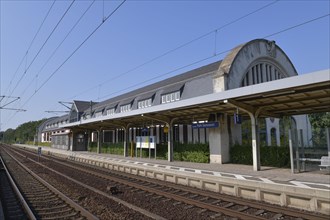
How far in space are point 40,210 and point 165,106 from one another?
10.1 m

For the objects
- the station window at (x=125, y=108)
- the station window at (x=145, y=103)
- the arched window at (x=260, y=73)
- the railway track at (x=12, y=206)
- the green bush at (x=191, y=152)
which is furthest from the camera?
the station window at (x=125, y=108)

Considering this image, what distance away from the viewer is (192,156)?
21031mm

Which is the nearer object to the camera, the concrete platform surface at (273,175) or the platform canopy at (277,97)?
the platform canopy at (277,97)

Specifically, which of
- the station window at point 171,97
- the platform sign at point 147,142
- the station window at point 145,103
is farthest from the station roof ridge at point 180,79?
the platform sign at point 147,142

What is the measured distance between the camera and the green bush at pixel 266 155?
54.2 ft

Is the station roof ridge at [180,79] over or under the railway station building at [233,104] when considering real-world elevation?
over

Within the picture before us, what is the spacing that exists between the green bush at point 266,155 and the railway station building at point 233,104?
708 millimetres

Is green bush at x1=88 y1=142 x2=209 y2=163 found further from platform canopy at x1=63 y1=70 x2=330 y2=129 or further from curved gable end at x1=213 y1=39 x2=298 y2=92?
curved gable end at x1=213 y1=39 x2=298 y2=92

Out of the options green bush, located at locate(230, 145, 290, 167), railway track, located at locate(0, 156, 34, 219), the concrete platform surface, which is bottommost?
railway track, located at locate(0, 156, 34, 219)

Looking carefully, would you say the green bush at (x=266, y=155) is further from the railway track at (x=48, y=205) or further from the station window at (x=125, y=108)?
the station window at (x=125, y=108)

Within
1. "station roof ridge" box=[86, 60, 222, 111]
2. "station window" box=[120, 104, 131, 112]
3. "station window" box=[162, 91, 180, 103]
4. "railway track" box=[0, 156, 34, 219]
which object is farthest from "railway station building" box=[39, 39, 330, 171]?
"railway track" box=[0, 156, 34, 219]

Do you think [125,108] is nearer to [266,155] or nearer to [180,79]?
[180,79]

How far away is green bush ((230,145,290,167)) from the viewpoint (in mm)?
16531

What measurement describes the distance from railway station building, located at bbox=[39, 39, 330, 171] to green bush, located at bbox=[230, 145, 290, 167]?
0.71 meters
